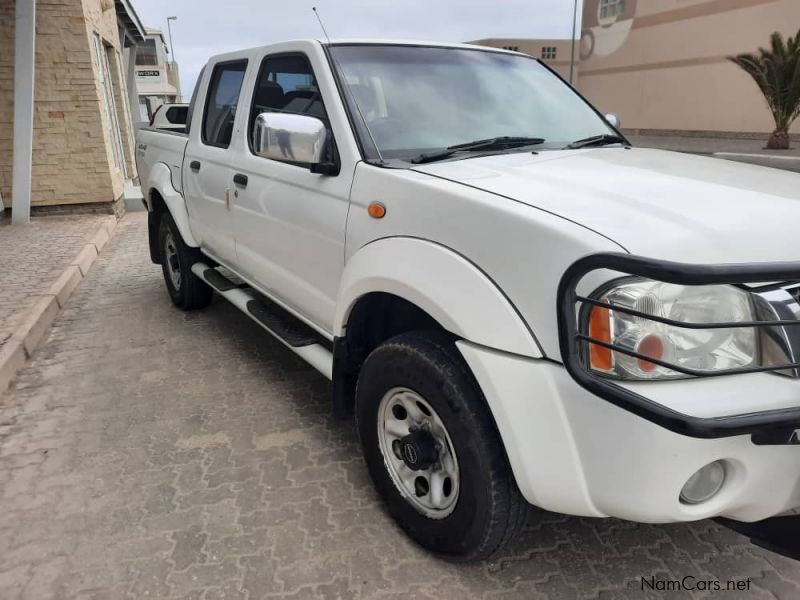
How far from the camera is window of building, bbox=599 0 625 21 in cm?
3105

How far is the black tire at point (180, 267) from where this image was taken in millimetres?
4936

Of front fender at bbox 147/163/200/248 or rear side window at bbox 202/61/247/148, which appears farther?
front fender at bbox 147/163/200/248

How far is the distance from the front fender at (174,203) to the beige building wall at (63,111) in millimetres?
5281

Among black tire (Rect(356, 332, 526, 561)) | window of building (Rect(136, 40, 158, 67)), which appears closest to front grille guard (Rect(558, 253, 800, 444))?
black tire (Rect(356, 332, 526, 561))

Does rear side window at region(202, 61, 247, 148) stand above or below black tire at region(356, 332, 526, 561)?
above

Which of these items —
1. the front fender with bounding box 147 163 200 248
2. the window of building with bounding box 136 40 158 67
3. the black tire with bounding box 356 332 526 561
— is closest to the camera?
the black tire with bounding box 356 332 526 561

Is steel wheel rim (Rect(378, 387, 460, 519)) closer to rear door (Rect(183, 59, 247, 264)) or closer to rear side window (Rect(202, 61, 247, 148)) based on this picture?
rear door (Rect(183, 59, 247, 264))

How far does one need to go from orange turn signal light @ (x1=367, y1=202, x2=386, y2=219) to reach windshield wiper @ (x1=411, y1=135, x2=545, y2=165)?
266 mm

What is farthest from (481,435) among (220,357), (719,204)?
(220,357)

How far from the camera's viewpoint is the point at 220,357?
4.43 m

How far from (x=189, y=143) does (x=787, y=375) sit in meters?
4.09

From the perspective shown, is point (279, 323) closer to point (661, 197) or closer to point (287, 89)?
point (287, 89)

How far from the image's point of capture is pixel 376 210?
238cm

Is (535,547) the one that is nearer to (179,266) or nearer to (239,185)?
(239,185)
